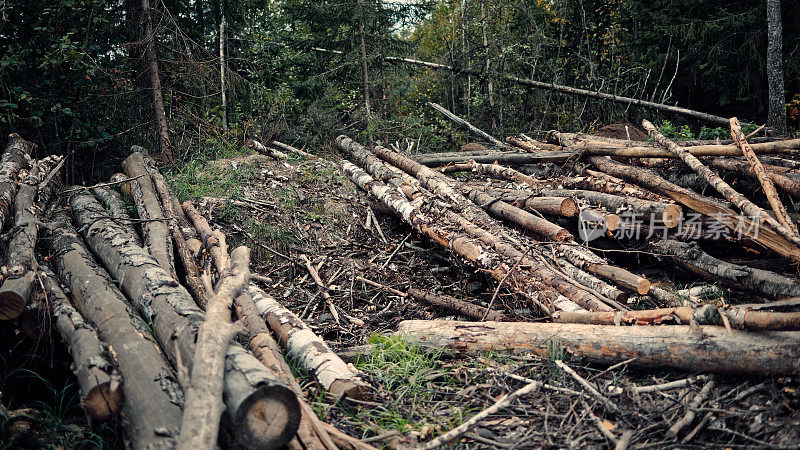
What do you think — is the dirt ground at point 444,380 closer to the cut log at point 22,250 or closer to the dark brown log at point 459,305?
the dark brown log at point 459,305

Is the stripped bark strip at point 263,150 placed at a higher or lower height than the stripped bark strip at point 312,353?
higher

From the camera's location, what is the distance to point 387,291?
17.1 feet

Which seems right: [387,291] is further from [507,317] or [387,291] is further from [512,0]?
[512,0]

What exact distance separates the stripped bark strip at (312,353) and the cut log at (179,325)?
0.76 metres

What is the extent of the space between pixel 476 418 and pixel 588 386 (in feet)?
2.70

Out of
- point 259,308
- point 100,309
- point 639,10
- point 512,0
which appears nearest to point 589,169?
point 259,308

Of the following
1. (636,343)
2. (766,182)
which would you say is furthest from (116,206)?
(766,182)

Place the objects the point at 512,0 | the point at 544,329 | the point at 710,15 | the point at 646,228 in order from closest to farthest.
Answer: the point at 544,329
the point at 646,228
the point at 710,15
the point at 512,0

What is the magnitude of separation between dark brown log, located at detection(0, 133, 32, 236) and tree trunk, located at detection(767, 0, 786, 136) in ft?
38.0

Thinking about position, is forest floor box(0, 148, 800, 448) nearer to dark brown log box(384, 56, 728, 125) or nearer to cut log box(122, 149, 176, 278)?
cut log box(122, 149, 176, 278)

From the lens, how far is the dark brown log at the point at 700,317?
2.84 meters

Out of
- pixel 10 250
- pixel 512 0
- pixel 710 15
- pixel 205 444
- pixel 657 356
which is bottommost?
pixel 657 356

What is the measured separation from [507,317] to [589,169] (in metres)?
3.59

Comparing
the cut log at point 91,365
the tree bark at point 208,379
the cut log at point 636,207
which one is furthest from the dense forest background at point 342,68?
the tree bark at point 208,379
